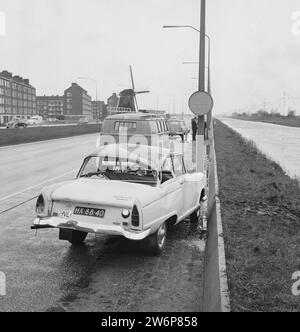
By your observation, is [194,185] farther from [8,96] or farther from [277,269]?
[8,96]

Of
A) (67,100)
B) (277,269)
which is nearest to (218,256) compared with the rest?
(277,269)

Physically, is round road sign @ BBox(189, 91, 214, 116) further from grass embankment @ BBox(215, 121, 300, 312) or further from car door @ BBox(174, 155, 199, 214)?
car door @ BBox(174, 155, 199, 214)

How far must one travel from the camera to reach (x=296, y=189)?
11.6 meters

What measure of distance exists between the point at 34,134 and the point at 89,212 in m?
32.0

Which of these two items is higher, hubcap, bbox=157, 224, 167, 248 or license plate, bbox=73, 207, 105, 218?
license plate, bbox=73, 207, 105, 218

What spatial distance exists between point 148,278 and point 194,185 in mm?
2742

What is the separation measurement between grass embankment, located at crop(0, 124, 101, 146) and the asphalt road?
79.0 ft

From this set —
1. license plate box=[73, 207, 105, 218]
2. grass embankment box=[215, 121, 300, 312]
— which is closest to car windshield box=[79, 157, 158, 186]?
license plate box=[73, 207, 105, 218]

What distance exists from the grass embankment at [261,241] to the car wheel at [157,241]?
0.92 meters

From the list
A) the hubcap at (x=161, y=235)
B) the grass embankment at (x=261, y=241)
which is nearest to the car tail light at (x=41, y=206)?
the hubcap at (x=161, y=235)

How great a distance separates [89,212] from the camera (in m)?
5.67

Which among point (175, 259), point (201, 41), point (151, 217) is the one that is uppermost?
point (201, 41)

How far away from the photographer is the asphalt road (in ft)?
15.0

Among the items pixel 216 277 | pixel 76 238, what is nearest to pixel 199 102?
pixel 76 238
